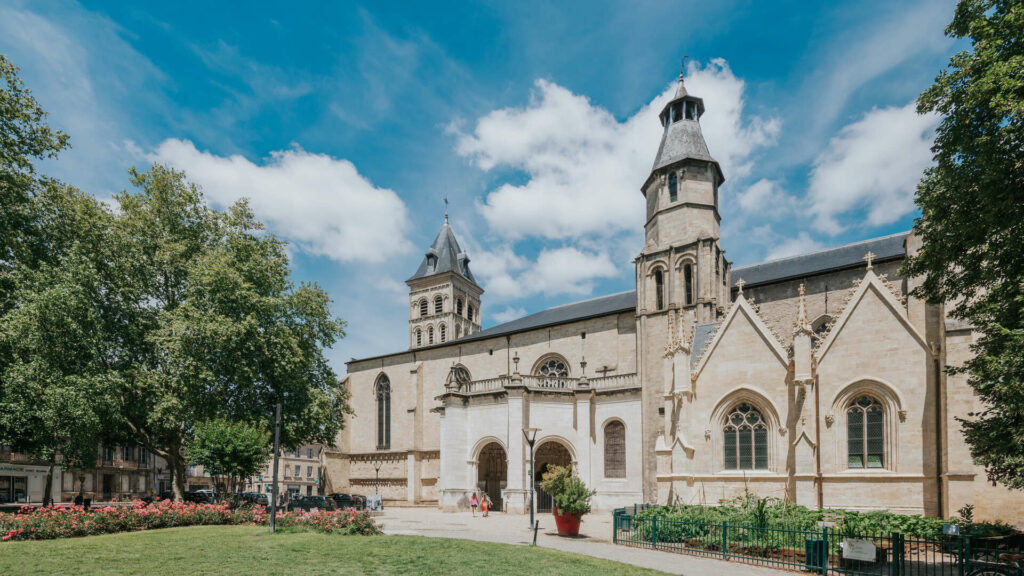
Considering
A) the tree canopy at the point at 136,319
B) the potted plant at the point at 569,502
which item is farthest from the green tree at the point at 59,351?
the potted plant at the point at 569,502

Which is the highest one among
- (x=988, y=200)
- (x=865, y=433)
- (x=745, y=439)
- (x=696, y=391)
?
(x=988, y=200)

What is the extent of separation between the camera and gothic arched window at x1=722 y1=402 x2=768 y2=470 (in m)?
21.0

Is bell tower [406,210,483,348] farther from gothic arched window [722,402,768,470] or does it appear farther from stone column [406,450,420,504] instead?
gothic arched window [722,402,768,470]

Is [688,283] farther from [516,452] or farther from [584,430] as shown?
[516,452]

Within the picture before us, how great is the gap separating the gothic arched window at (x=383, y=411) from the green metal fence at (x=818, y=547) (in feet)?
101

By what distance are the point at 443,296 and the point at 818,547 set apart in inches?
2023

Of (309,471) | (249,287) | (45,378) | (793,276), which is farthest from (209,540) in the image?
(309,471)

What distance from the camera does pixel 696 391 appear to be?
22703 millimetres

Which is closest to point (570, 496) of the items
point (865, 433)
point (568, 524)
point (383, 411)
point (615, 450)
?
point (568, 524)

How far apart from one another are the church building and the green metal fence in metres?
4.52

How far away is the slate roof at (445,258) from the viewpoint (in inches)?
2469

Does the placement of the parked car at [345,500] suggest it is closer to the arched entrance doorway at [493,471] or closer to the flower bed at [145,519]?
the arched entrance doorway at [493,471]

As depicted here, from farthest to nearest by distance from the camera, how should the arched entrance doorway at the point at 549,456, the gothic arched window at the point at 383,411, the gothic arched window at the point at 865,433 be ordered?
the gothic arched window at the point at 383,411
the arched entrance doorway at the point at 549,456
the gothic arched window at the point at 865,433

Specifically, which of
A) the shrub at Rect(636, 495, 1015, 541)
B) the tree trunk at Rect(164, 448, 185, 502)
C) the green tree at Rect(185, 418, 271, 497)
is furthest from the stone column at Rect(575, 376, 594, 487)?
the tree trunk at Rect(164, 448, 185, 502)
